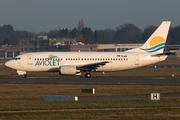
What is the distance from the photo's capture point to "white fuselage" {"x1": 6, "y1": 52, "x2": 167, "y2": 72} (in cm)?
4572

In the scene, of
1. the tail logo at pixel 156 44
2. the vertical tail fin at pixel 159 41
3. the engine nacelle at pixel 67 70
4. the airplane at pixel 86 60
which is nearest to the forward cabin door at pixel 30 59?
the airplane at pixel 86 60

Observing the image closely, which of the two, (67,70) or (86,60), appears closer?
(67,70)

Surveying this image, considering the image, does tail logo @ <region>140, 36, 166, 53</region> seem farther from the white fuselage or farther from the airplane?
the white fuselage

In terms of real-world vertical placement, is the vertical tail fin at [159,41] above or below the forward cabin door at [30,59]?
above

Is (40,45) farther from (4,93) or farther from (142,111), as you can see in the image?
(142,111)

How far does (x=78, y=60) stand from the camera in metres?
46.1

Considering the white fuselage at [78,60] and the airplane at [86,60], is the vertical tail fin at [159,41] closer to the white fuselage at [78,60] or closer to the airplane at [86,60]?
the airplane at [86,60]

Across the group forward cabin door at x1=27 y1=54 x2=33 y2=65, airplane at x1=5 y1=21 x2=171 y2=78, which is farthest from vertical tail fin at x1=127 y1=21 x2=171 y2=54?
forward cabin door at x1=27 y1=54 x2=33 y2=65

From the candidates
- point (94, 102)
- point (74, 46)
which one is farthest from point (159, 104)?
point (74, 46)

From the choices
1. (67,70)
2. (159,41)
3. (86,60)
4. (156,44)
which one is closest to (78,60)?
(86,60)

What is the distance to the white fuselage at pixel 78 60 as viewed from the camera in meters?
45.7

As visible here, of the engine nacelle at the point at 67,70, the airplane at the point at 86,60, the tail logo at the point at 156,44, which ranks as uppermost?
the tail logo at the point at 156,44

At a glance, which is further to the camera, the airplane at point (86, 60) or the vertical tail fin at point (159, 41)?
the vertical tail fin at point (159, 41)

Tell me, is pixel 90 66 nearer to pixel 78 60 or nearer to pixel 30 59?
pixel 78 60
